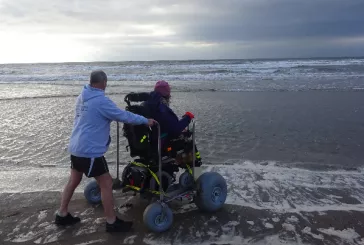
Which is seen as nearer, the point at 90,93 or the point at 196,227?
the point at 90,93

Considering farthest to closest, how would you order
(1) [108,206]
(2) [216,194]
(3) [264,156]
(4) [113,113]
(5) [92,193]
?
(3) [264,156], (5) [92,193], (2) [216,194], (1) [108,206], (4) [113,113]

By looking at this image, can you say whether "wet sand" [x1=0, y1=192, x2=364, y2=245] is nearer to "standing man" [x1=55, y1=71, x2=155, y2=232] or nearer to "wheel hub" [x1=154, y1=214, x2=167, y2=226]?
"wheel hub" [x1=154, y1=214, x2=167, y2=226]

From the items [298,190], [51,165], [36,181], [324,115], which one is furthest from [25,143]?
[324,115]

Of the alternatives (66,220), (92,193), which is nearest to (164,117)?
(92,193)

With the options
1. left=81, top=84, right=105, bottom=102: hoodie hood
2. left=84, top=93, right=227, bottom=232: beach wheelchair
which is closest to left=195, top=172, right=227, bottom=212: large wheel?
left=84, top=93, right=227, bottom=232: beach wheelchair

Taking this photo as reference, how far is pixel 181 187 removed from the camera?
480 centimetres

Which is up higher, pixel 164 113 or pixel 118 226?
pixel 164 113

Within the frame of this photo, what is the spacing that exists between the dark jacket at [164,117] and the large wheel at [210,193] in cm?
74

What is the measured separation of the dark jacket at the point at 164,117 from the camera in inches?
177

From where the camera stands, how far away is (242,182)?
600 cm

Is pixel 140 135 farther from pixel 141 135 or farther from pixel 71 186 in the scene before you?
pixel 71 186

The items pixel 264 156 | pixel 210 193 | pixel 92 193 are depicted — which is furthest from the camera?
pixel 264 156

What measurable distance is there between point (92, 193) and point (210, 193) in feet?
5.46

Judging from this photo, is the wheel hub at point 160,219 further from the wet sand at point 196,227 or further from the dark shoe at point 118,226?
the dark shoe at point 118,226
